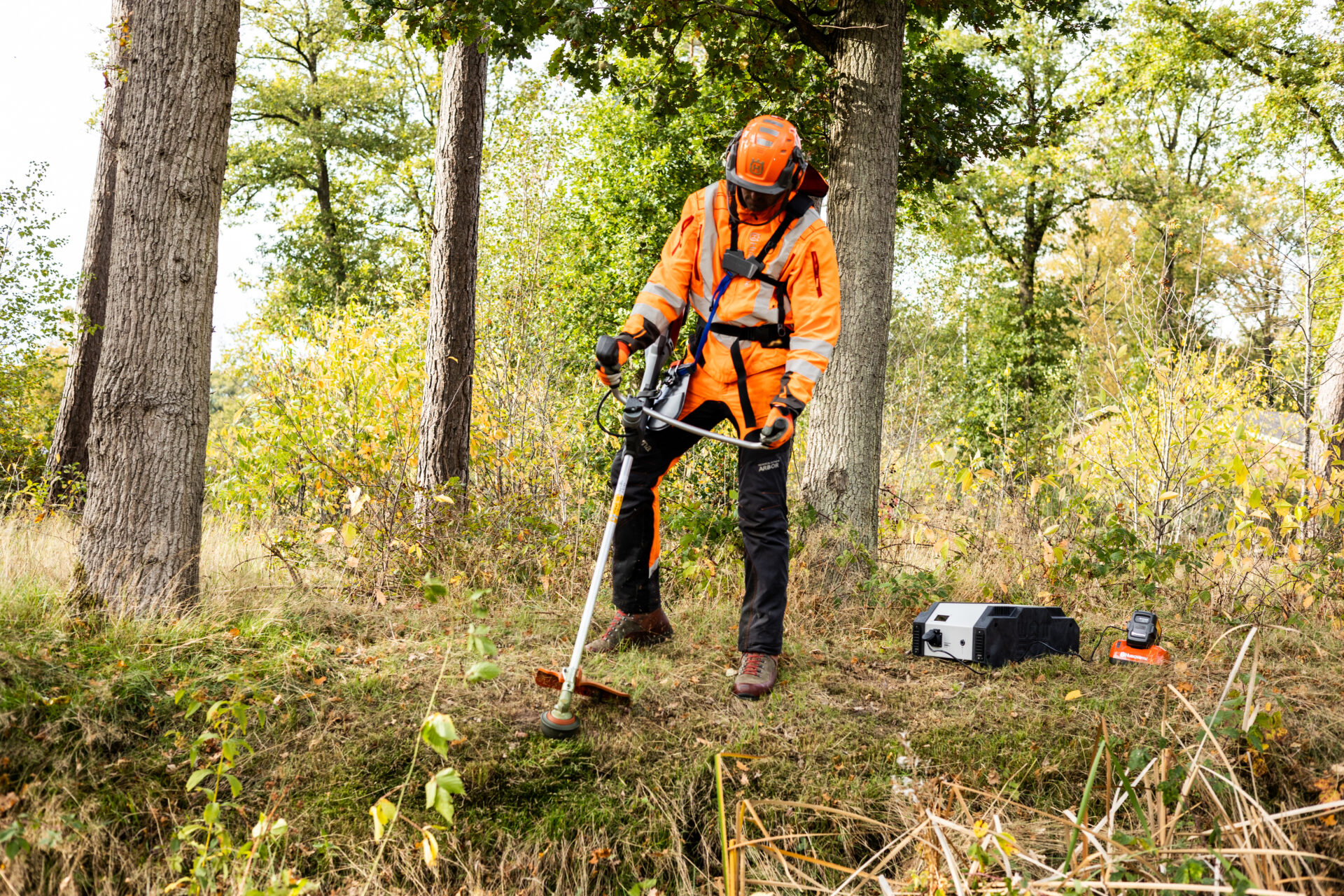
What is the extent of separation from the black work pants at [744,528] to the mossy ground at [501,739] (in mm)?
279

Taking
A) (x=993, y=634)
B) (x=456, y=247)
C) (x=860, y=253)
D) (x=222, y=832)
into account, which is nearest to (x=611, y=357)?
(x=222, y=832)

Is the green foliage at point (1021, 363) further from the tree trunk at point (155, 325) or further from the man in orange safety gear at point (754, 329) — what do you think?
the tree trunk at point (155, 325)

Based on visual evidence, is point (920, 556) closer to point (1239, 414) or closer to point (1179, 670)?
point (1239, 414)

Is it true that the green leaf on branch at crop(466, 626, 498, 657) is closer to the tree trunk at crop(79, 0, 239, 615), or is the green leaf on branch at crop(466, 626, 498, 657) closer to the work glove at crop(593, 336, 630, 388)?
the work glove at crop(593, 336, 630, 388)

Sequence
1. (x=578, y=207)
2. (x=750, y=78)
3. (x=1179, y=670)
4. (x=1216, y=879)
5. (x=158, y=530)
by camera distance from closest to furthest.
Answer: (x=1216, y=879) < (x=158, y=530) < (x=1179, y=670) < (x=750, y=78) < (x=578, y=207)

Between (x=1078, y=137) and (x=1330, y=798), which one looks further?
(x=1078, y=137)

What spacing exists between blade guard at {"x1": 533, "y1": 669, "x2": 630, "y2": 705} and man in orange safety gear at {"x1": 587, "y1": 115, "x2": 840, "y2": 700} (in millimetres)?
572

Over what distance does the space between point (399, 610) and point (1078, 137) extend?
63.8 feet

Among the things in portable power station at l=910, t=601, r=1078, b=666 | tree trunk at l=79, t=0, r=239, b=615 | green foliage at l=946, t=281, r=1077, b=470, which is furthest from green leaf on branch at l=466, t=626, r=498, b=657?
green foliage at l=946, t=281, r=1077, b=470

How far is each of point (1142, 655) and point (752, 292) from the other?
8.49 feet

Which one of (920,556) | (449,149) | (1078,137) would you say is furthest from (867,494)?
(1078,137)

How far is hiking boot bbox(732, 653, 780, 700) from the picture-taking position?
3.60m

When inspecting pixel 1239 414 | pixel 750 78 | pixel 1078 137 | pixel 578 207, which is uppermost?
pixel 1078 137

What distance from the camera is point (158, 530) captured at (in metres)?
3.67
